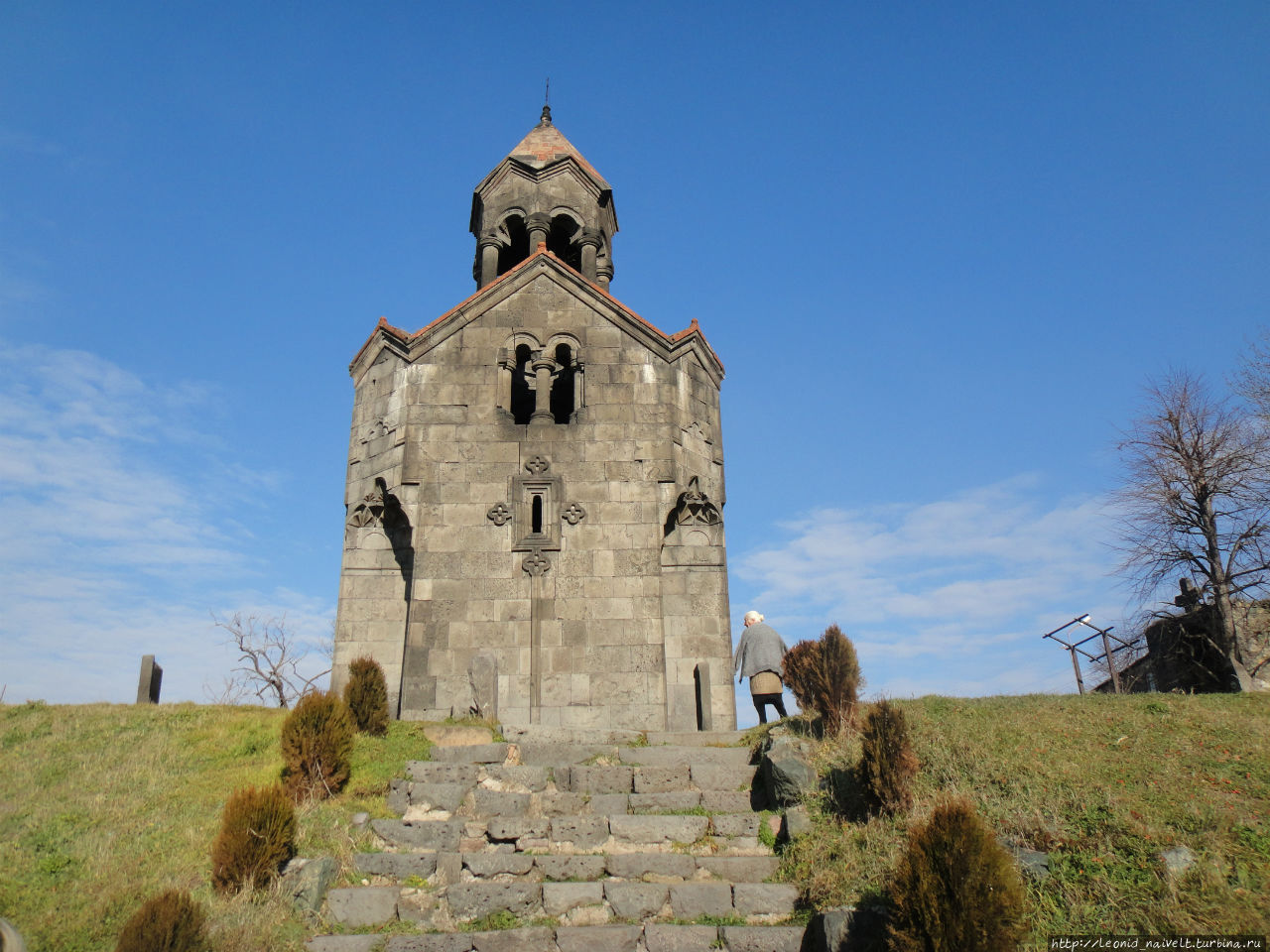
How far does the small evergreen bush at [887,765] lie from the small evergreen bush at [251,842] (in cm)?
488

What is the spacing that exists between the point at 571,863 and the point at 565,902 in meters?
0.45

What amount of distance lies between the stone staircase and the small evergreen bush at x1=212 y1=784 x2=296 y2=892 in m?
0.56

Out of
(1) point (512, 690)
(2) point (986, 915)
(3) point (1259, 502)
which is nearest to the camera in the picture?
(2) point (986, 915)

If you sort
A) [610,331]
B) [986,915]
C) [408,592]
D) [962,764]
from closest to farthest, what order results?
[986,915] < [962,764] < [408,592] < [610,331]

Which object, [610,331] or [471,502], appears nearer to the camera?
[471,502]

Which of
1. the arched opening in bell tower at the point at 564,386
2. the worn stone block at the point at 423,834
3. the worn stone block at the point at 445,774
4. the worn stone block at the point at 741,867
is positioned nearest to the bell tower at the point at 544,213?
the arched opening in bell tower at the point at 564,386

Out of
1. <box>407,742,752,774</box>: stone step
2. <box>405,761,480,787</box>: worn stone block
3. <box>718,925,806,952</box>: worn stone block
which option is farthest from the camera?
<box>407,742,752,774</box>: stone step

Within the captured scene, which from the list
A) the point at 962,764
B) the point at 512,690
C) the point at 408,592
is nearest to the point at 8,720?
the point at 408,592

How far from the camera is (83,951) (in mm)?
6316

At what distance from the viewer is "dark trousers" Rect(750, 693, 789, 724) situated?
37.9 feet

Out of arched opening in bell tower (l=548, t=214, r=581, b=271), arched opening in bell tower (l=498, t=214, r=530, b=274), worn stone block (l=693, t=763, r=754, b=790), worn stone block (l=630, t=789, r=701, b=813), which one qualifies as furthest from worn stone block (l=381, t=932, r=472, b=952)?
arched opening in bell tower (l=498, t=214, r=530, b=274)

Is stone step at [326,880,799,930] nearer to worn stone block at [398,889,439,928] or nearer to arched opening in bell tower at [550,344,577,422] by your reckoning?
worn stone block at [398,889,439,928]

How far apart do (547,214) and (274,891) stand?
12.9 m

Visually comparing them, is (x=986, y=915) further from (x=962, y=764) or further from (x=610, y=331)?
(x=610, y=331)
